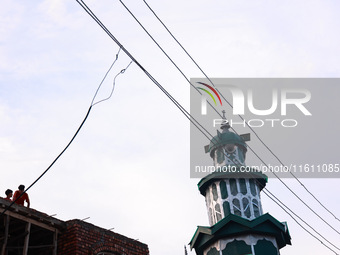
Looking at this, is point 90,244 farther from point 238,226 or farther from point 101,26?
point 238,226

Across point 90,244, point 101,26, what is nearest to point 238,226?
point 90,244

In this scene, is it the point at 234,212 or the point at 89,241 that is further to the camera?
the point at 234,212

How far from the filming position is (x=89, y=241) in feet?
53.3

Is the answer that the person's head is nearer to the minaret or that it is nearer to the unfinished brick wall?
the unfinished brick wall

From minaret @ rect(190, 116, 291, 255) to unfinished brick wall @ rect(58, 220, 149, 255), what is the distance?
1220 centimetres

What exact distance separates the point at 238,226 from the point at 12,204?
19114mm

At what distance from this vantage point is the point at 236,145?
36.1 m

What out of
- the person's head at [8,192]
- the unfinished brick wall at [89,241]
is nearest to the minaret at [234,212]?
the unfinished brick wall at [89,241]

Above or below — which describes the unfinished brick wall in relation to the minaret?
below

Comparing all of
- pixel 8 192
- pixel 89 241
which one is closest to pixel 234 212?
pixel 89 241

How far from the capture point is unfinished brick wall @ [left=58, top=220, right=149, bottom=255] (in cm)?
1583

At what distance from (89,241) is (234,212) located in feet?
58.9

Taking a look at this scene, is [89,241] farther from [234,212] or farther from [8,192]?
[234,212]

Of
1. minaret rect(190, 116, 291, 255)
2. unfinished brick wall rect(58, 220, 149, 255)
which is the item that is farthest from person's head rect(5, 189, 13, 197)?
minaret rect(190, 116, 291, 255)
